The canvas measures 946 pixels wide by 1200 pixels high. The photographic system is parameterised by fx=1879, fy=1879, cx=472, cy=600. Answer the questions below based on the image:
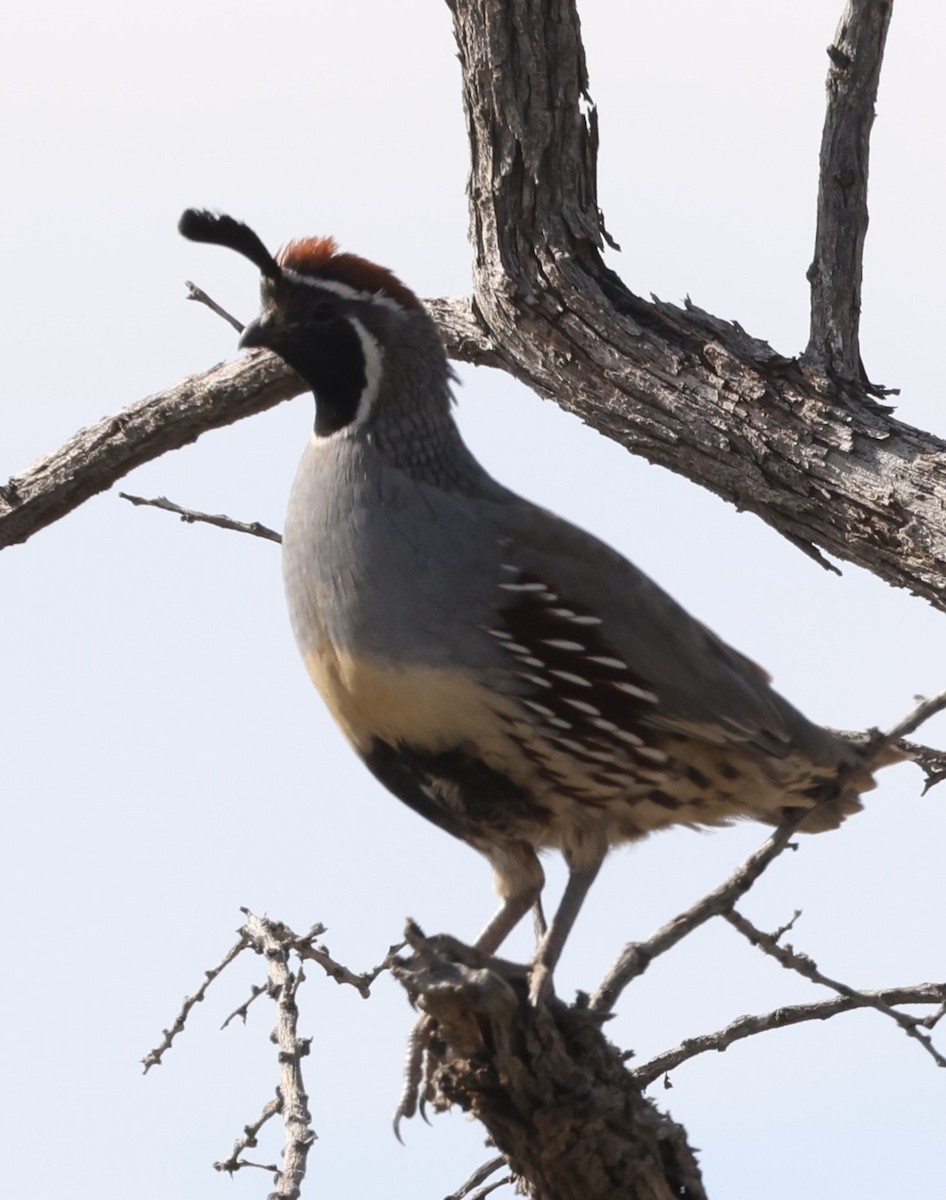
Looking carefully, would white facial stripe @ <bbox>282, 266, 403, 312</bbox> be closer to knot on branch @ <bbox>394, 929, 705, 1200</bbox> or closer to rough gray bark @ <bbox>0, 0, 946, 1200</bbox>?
rough gray bark @ <bbox>0, 0, 946, 1200</bbox>

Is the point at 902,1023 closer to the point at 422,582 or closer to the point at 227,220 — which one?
the point at 422,582

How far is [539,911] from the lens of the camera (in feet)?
17.3

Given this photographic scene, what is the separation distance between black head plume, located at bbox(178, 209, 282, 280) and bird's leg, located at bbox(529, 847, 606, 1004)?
1.83 metres

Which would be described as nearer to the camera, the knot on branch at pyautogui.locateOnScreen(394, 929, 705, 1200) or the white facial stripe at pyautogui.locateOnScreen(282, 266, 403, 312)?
the knot on branch at pyautogui.locateOnScreen(394, 929, 705, 1200)

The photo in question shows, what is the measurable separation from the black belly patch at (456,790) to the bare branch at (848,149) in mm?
1955

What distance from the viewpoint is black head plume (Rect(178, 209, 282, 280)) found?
5270 millimetres

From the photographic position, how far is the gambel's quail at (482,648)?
15.3 feet

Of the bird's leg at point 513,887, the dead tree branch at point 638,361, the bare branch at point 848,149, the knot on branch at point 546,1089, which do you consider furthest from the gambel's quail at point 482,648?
the bare branch at point 848,149

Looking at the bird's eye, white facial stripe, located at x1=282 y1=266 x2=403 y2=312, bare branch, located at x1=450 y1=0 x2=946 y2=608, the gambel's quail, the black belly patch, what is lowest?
the black belly patch

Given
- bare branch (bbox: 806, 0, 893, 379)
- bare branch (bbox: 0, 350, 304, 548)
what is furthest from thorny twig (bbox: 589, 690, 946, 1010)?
bare branch (bbox: 0, 350, 304, 548)

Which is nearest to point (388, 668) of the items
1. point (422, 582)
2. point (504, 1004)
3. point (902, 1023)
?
point (422, 582)

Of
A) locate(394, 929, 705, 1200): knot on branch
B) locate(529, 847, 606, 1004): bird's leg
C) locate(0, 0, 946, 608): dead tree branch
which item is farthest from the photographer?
locate(0, 0, 946, 608): dead tree branch

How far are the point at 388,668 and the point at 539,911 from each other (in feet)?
3.47

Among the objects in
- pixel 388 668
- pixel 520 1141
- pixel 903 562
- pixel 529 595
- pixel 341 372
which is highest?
pixel 903 562
